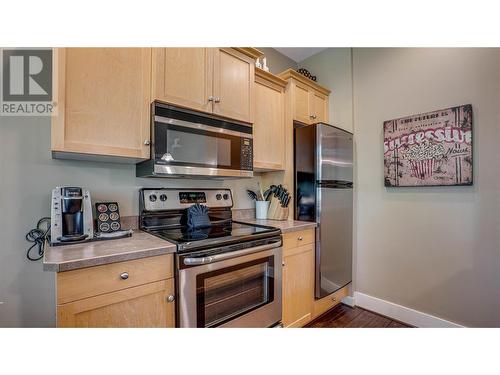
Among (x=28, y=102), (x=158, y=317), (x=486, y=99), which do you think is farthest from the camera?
Result: (x=486, y=99)

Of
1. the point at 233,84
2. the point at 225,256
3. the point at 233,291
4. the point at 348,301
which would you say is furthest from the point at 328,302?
the point at 233,84

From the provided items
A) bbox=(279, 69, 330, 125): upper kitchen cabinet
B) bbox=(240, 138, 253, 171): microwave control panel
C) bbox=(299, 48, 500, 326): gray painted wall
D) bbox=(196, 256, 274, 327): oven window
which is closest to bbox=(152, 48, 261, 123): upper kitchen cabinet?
bbox=(240, 138, 253, 171): microwave control panel

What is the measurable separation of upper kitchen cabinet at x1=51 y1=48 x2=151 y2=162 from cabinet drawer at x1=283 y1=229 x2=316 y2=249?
3.81 ft

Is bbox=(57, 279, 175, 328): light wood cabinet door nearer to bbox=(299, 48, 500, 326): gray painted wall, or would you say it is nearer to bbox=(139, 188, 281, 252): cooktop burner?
bbox=(139, 188, 281, 252): cooktop burner

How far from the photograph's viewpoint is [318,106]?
2566mm

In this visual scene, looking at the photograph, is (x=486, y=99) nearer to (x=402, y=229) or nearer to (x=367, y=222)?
(x=402, y=229)

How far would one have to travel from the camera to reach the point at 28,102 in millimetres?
1313

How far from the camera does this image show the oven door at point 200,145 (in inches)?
56.9

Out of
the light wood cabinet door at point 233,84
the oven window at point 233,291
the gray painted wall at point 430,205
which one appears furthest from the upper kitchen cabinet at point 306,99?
the oven window at point 233,291

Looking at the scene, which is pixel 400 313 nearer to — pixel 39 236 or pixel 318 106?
pixel 318 106

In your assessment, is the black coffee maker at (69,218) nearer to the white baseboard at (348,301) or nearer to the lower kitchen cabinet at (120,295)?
the lower kitchen cabinet at (120,295)

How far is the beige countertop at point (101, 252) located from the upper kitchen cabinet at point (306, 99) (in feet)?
5.71

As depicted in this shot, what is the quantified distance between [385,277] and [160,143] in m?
2.31
